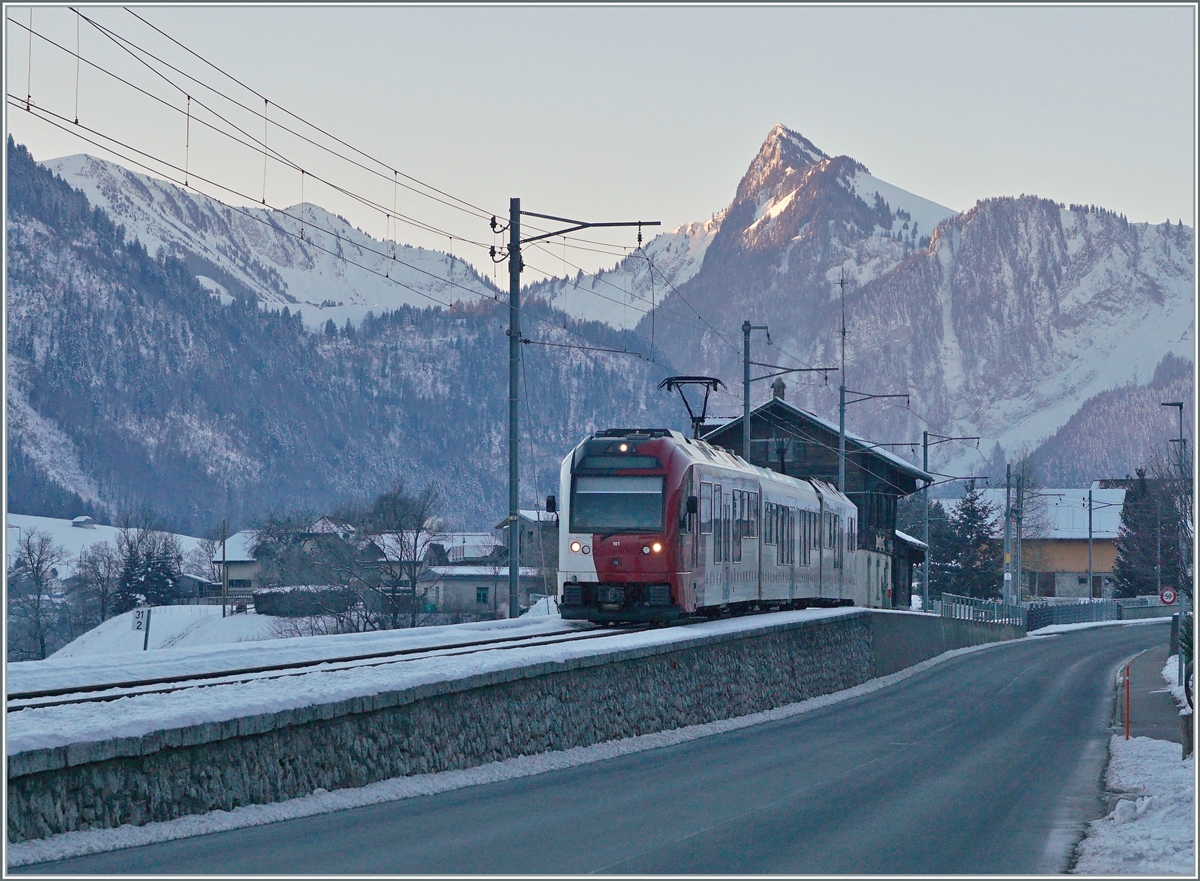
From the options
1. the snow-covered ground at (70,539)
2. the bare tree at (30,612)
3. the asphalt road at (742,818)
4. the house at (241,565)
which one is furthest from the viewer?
the snow-covered ground at (70,539)

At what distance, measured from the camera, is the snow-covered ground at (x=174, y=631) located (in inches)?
3602

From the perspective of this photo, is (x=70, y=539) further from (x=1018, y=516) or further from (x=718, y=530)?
(x=718, y=530)

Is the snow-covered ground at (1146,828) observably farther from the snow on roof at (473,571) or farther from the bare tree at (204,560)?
the bare tree at (204,560)

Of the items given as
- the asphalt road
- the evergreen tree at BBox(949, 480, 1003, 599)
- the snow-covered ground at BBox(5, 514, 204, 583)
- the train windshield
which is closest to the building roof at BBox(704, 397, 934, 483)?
the evergreen tree at BBox(949, 480, 1003, 599)

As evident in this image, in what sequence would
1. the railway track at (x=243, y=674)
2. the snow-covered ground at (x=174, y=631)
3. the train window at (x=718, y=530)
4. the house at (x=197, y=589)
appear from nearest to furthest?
the railway track at (x=243, y=674) → the train window at (x=718, y=530) → the snow-covered ground at (x=174, y=631) → the house at (x=197, y=589)

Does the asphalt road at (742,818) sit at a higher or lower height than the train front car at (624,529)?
lower

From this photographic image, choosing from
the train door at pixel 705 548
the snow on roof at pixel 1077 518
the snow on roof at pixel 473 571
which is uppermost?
the snow on roof at pixel 1077 518

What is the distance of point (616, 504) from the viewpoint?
2808 cm

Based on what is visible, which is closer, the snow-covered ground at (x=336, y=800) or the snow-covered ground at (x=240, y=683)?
the snow-covered ground at (x=336, y=800)

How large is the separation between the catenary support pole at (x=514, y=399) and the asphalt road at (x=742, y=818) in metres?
5.18

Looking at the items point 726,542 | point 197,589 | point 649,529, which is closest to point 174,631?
point 197,589

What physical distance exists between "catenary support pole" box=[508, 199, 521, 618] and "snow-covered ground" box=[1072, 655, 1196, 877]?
1083 cm

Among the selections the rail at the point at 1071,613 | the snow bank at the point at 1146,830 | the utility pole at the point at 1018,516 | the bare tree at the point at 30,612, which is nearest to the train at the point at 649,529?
the snow bank at the point at 1146,830

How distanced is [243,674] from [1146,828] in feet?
30.9
